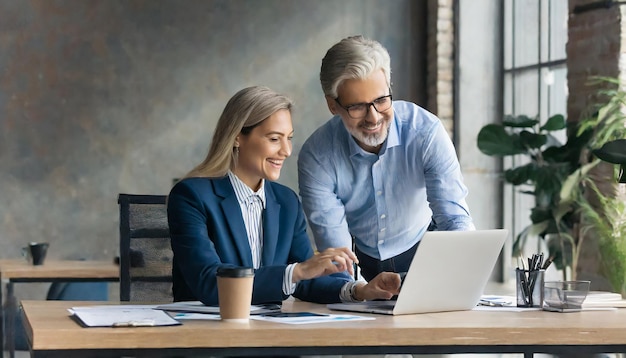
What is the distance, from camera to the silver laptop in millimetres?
2295

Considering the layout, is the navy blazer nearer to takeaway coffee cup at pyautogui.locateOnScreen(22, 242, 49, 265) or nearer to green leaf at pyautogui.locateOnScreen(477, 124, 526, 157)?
takeaway coffee cup at pyautogui.locateOnScreen(22, 242, 49, 265)

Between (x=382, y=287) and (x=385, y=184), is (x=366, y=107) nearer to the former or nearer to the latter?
(x=385, y=184)

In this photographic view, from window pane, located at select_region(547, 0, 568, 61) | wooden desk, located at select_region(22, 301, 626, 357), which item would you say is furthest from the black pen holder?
window pane, located at select_region(547, 0, 568, 61)

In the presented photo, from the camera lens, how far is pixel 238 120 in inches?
108

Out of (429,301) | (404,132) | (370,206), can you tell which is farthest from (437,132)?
(429,301)

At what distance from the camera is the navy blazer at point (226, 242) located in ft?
8.20

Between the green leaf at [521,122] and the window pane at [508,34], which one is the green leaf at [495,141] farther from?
the window pane at [508,34]

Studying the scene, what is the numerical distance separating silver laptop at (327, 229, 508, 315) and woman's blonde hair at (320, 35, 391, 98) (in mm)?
654

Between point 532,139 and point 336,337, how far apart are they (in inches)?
164

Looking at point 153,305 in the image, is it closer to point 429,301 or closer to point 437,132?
point 429,301

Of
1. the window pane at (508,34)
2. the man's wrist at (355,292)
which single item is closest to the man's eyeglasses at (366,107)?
the man's wrist at (355,292)

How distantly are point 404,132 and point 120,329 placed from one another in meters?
1.36

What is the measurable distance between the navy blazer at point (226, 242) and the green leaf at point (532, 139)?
340 centimetres

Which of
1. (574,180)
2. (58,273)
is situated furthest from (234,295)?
(574,180)
